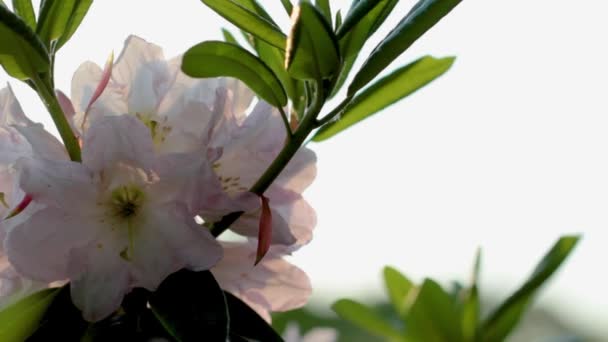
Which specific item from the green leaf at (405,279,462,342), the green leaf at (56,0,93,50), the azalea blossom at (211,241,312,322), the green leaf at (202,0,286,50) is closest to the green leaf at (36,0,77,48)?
the green leaf at (56,0,93,50)

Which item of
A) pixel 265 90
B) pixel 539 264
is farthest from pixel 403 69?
pixel 539 264

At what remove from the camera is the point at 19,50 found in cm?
73

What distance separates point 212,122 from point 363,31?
16 centimetres

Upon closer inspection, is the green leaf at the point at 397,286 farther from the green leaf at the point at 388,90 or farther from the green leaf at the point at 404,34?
the green leaf at the point at 404,34

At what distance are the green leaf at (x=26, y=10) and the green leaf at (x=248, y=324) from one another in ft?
1.00

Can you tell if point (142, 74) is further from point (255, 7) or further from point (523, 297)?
point (523, 297)

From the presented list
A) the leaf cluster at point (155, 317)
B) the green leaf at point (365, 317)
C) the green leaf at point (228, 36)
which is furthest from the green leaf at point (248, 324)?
the green leaf at point (365, 317)

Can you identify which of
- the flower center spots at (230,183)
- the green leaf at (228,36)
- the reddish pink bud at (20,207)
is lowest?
the reddish pink bud at (20,207)

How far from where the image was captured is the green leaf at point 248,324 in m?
0.76

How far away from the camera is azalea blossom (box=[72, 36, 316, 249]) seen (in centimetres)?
75

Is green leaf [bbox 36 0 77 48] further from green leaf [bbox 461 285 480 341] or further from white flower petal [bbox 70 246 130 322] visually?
green leaf [bbox 461 285 480 341]

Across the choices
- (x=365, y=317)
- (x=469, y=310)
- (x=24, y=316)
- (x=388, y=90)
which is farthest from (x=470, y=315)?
(x=24, y=316)

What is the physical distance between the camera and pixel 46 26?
0.80m

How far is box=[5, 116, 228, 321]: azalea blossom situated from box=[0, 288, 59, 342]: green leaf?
21 mm
